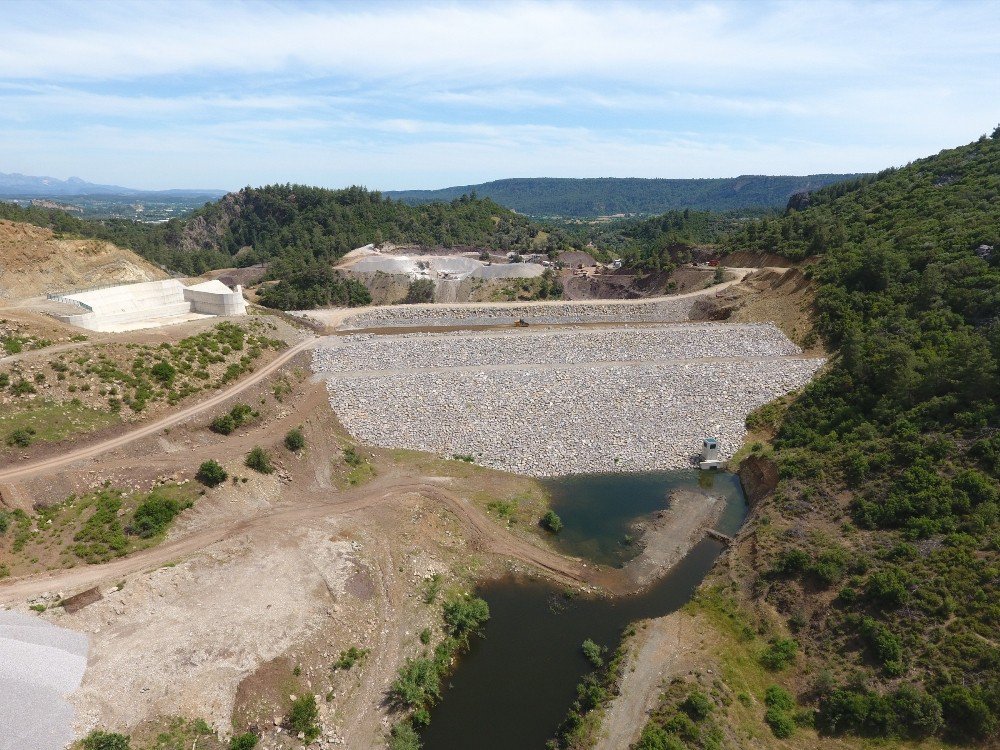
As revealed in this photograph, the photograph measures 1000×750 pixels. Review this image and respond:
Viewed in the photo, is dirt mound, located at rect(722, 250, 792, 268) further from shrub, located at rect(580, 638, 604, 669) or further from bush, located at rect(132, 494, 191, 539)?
bush, located at rect(132, 494, 191, 539)

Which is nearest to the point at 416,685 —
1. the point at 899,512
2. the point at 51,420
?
the point at 899,512

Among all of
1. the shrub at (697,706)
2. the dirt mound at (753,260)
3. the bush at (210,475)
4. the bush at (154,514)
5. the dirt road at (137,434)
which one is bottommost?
the shrub at (697,706)

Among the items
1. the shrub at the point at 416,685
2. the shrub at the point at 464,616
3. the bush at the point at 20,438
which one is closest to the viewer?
the shrub at the point at 416,685

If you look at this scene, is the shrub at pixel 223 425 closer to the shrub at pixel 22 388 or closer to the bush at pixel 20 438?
the bush at pixel 20 438

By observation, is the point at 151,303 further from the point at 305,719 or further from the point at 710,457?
the point at 710,457

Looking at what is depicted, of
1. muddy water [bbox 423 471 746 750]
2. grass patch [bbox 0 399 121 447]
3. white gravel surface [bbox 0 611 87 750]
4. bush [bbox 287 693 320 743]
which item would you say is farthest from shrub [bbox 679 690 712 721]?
grass patch [bbox 0 399 121 447]

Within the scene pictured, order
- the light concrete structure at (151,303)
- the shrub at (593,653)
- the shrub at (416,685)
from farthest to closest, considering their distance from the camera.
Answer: the light concrete structure at (151,303) < the shrub at (593,653) < the shrub at (416,685)

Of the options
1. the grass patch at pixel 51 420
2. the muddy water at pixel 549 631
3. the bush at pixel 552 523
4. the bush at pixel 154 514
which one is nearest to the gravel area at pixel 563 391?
the muddy water at pixel 549 631
